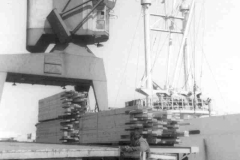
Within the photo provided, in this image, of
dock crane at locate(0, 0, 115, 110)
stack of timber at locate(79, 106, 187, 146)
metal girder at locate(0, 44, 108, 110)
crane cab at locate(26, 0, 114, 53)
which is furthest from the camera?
crane cab at locate(26, 0, 114, 53)

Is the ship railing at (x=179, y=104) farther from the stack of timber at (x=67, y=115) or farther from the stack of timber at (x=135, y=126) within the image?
the stack of timber at (x=135, y=126)

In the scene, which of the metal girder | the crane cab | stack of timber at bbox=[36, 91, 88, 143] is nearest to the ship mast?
the metal girder

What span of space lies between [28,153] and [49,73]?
771 cm

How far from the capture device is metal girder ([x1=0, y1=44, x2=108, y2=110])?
13219mm

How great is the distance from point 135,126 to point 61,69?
258 inches

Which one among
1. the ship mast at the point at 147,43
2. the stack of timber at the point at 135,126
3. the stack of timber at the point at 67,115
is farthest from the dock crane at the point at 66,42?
the ship mast at the point at 147,43

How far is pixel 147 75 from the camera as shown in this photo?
22.7m

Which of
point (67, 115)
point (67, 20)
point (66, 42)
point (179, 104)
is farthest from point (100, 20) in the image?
point (179, 104)

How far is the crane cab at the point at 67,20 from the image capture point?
47.8 ft

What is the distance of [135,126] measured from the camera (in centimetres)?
859

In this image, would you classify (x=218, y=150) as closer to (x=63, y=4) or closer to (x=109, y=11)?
(x=109, y=11)

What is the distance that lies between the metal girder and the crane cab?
2.55 ft

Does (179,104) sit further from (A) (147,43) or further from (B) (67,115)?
(B) (67,115)

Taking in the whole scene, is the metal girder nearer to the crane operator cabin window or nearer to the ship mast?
the crane operator cabin window
